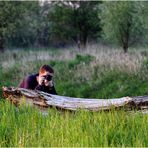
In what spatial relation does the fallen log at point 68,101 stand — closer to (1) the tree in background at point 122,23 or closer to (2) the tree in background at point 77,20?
(1) the tree in background at point 122,23

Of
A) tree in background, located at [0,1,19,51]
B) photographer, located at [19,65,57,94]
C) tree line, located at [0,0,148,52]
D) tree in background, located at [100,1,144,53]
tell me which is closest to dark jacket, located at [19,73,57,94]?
photographer, located at [19,65,57,94]

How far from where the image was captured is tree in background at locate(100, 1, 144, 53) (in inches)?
922

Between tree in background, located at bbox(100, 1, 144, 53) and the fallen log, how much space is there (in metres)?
16.2

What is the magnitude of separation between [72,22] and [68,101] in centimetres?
2821

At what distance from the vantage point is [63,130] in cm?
553

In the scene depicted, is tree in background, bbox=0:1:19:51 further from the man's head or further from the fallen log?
the fallen log

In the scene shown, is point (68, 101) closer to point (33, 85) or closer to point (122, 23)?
point (33, 85)

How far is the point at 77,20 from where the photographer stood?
34.6 metres

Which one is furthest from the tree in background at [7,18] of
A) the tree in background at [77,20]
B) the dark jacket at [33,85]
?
the dark jacket at [33,85]

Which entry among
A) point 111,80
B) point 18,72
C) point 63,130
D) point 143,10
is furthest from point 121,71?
point 63,130

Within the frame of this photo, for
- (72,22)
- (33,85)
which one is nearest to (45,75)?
(33,85)

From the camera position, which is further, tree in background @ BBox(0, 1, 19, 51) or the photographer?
tree in background @ BBox(0, 1, 19, 51)

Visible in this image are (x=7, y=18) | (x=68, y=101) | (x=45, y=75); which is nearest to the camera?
(x=68, y=101)

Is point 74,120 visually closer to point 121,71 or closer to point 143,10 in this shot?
point 121,71
